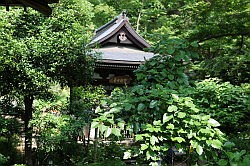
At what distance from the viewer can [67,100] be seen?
7.21 m

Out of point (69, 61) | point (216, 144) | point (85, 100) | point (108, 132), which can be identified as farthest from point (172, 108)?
point (85, 100)

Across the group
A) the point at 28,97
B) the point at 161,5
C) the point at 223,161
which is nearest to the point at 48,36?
the point at 28,97

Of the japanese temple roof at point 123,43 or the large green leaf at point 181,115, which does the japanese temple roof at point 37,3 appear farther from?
the japanese temple roof at point 123,43

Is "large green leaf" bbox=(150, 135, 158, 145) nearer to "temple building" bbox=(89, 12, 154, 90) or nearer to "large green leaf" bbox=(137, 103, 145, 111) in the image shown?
"large green leaf" bbox=(137, 103, 145, 111)

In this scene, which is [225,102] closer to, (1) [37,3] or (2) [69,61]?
(1) [37,3]

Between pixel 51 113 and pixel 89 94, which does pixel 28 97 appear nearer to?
pixel 51 113

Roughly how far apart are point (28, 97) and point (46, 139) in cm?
122

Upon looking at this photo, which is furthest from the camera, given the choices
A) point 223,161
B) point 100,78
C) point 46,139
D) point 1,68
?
point 100,78

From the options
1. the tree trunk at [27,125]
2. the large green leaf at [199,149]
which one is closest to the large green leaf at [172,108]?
the large green leaf at [199,149]

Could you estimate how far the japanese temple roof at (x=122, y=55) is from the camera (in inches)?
365

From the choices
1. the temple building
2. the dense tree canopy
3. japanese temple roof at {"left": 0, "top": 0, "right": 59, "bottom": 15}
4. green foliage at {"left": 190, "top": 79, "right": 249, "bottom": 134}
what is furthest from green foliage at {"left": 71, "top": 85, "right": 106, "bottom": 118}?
japanese temple roof at {"left": 0, "top": 0, "right": 59, "bottom": 15}

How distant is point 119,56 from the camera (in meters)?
9.77

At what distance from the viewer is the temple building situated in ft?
30.8

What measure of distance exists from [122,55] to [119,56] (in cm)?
24
